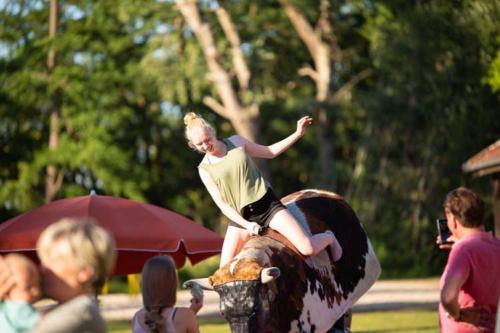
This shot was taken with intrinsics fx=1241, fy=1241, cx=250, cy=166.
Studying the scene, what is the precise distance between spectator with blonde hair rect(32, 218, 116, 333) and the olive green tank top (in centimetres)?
603

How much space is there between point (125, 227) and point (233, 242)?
8.12 ft

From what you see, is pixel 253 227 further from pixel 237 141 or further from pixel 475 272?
pixel 475 272

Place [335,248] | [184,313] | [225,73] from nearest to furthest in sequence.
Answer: [184,313] < [335,248] < [225,73]

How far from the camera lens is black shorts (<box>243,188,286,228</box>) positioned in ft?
35.1

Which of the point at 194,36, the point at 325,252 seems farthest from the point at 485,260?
the point at 194,36

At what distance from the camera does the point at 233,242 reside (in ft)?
35.3

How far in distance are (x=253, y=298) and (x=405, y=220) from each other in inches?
1184

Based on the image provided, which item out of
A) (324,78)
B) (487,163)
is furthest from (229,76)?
(487,163)

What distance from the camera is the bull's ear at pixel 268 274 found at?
10.0m

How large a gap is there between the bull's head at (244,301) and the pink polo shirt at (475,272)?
9.30 feet

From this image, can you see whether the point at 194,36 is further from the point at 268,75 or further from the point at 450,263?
the point at 450,263

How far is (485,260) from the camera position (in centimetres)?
700

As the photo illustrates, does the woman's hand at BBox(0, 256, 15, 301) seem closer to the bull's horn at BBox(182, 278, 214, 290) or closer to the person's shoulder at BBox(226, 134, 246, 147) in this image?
the bull's horn at BBox(182, 278, 214, 290)

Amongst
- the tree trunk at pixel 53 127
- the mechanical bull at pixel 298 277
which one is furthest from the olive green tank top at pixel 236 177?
the tree trunk at pixel 53 127
